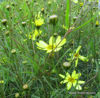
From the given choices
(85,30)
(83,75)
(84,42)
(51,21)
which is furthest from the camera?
(85,30)

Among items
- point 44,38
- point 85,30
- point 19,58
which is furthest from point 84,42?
point 19,58

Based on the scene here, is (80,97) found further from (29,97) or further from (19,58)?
(19,58)

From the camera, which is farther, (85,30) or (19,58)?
(85,30)

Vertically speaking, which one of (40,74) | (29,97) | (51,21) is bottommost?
(29,97)

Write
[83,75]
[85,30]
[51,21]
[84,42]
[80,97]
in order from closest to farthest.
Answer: [51,21] < [80,97] < [83,75] < [84,42] < [85,30]

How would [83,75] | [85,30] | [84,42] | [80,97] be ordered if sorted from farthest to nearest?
[85,30] < [84,42] < [83,75] < [80,97]

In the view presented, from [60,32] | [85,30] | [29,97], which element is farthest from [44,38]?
[29,97]

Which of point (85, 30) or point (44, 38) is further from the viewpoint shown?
point (85, 30)

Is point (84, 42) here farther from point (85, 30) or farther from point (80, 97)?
point (80, 97)

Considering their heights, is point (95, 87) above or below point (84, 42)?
below
